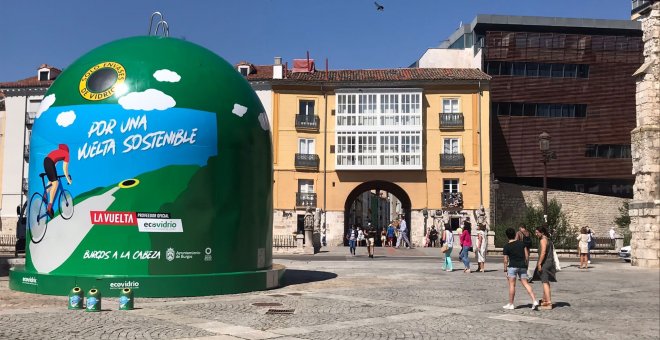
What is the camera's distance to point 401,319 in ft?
33.2

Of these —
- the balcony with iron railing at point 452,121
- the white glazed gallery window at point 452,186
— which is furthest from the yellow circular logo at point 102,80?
the balcony with iron railing at point 452,121

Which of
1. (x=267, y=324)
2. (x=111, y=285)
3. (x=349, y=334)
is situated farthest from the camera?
(x=111, y=285)

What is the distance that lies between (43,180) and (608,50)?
51.8 meters

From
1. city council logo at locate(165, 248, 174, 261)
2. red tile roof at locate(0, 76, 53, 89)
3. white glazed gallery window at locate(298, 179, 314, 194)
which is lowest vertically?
city council logo at locate(165, 248, 174, 261)

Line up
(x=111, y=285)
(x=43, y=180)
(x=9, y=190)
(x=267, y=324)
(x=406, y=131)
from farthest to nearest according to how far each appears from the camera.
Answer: (x=9, y=190) < (x=406, y=131) < (x=43, y=180) < (x=111, y=285) < (x=267, y=324)

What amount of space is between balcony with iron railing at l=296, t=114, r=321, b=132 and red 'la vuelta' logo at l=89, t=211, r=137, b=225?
37452 millimetres

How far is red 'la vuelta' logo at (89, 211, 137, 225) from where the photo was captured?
12906 mm

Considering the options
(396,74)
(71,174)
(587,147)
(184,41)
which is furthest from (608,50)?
(71,174)

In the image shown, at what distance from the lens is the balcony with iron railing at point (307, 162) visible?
49719 mm

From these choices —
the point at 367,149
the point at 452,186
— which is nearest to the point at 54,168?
the point at 367,149

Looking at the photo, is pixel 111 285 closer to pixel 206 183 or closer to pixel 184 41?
pixel 206 183

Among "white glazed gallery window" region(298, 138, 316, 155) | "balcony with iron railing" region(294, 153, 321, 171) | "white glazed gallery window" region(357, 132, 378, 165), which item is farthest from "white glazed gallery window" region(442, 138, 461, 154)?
"white glazed gallery window" region(298, 138, 316, 155)

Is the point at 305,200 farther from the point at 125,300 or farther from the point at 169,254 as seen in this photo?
the point at 125,300

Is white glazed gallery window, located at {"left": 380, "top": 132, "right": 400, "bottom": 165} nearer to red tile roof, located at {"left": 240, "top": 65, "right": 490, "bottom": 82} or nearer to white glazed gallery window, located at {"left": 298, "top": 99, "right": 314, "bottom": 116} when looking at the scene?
red tile roof, located at {"left": 240, "top": 65, "right": 490, "bottom": 82}
